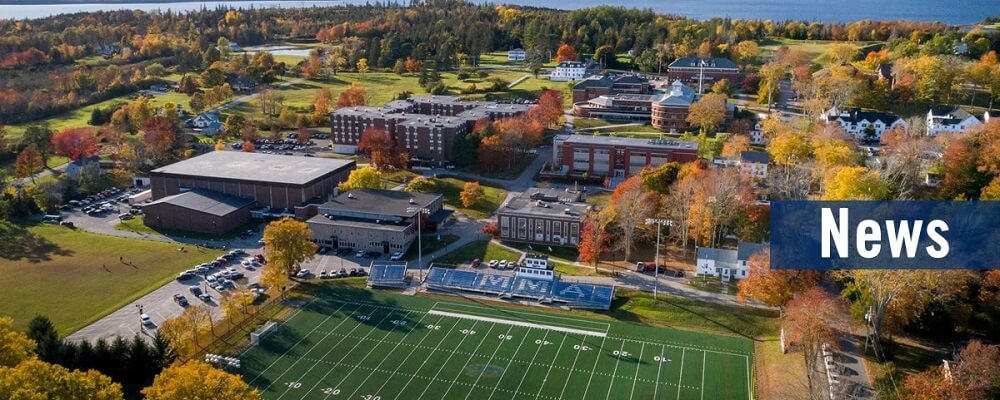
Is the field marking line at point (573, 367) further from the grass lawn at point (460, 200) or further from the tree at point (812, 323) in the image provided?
the grass lawn at point (460, 200)

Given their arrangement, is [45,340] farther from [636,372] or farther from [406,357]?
[636,372]

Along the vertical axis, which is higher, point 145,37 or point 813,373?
point 145,37

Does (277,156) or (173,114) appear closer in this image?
(277,156)

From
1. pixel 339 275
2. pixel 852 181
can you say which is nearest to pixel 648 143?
pixel 852 181

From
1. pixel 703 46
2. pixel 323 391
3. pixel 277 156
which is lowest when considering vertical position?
pixel 323 391

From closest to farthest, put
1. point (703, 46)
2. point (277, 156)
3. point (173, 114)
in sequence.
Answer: point (277, 156) < point (173, 114) < point (703, 46)

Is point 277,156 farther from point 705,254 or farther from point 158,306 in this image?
point 705,254
